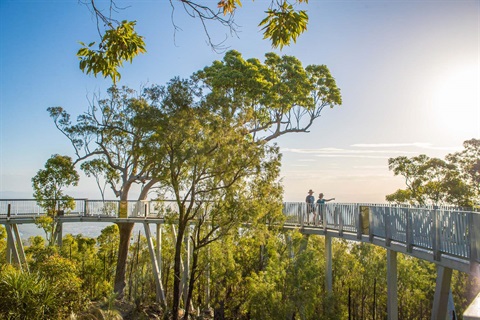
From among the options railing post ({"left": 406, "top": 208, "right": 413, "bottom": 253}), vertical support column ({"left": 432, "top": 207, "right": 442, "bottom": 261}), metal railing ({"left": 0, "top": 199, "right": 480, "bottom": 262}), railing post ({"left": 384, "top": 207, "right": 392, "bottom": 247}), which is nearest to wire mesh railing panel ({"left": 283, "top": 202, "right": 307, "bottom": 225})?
metal railing ({"left": 0, "top": 199, "right": 480, "bottom": 262})

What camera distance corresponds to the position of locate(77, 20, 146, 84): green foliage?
14.9 feet

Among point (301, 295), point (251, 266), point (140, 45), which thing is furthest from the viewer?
point (251, 266)

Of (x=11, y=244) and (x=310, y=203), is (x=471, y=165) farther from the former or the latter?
(x=11, y=244)

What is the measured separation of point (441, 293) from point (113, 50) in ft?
28.0

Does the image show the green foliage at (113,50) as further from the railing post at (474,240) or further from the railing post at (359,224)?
the railing post at (359,224)

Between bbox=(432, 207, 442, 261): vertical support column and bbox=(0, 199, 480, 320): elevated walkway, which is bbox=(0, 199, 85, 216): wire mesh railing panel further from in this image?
bbox=(432, 207, 442, 261): vertical support column

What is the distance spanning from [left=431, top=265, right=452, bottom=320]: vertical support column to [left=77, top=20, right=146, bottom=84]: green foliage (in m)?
7.87

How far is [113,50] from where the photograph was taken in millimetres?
4582

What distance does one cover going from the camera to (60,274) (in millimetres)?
15781

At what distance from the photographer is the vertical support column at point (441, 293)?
950 centimetres

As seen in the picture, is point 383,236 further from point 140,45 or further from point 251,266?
point 251,266

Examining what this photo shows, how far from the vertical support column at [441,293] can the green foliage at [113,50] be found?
25.8ft

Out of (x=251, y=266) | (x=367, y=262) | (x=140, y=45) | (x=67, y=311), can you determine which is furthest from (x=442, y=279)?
(x=367, y=262)

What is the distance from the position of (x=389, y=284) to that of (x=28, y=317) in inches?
361
